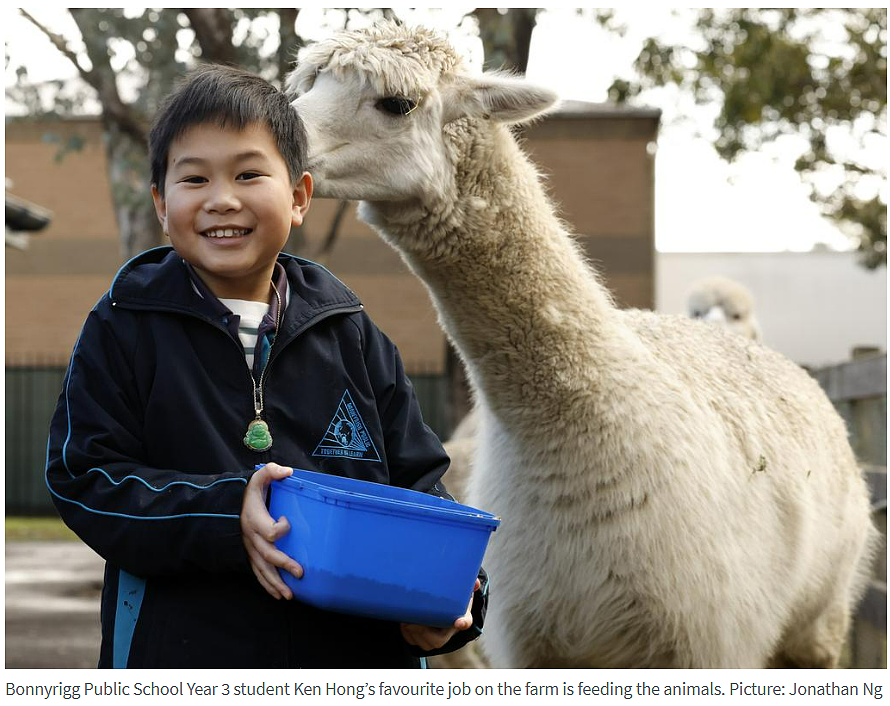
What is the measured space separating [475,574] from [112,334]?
76cm

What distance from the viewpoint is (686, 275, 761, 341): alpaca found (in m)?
9.50

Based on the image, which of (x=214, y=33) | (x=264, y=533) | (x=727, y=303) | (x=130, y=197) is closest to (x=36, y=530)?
(x=130, y=197)

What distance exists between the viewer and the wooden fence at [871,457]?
15.4 feet

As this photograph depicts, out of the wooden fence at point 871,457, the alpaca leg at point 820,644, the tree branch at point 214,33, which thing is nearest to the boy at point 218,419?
the alpaca leg at point 820,644

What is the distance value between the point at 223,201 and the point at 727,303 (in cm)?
822

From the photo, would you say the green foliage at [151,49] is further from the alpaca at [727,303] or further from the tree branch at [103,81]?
A: the alpaca at [727,303]

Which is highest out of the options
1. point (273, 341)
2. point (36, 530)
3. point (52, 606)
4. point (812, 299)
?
point (273, 341)

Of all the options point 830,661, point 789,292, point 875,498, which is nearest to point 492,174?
point 830,661

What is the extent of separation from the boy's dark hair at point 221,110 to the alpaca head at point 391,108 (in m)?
0.74

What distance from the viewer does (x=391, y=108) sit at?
118 inches

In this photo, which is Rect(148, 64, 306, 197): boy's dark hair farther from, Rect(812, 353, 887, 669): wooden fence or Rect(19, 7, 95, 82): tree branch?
Rect(19, 7, 95, 82): tree branch

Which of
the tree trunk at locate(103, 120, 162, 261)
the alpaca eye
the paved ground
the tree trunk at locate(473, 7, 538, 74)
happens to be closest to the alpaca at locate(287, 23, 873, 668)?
the alpaca eye

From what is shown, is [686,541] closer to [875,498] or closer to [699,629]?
[699,629]

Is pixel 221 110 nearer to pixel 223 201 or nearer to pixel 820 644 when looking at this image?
pixel 223 201
